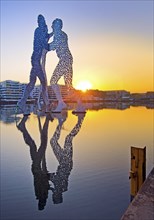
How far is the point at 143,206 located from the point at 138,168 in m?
1.93

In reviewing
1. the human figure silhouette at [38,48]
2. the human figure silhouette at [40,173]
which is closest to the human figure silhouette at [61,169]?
Result: the human figure silhouette at [40,173]

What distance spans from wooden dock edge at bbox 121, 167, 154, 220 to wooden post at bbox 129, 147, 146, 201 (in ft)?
3.41

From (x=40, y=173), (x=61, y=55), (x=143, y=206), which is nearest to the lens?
(x=143, y=206)

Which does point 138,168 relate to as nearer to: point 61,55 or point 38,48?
point 61,55

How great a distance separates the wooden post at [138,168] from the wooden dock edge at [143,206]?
104 centimetres

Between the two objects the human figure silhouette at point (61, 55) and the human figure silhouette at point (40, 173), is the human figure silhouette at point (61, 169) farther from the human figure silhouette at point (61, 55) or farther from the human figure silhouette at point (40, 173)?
the human figure silhouette at point (61, 55)

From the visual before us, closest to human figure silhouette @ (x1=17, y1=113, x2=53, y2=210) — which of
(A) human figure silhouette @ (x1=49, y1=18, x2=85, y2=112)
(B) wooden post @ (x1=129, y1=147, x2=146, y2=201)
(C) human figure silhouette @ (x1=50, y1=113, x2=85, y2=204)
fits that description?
(C) human figure silhouette @ (x1=50, y1=113, x2=85, y2=204)

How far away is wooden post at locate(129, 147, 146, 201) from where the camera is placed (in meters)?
5.83

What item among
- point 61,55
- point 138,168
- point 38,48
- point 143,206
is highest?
point 38,48

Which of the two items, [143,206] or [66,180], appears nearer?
[143,206]

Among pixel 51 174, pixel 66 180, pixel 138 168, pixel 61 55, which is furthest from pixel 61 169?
pixel 61 55

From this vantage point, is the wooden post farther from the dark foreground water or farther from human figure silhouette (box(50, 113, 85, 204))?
human figure silhouette (box(50, 113, 85, 204))

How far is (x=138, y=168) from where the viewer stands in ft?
19.2

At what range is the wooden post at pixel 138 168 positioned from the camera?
583 cm
